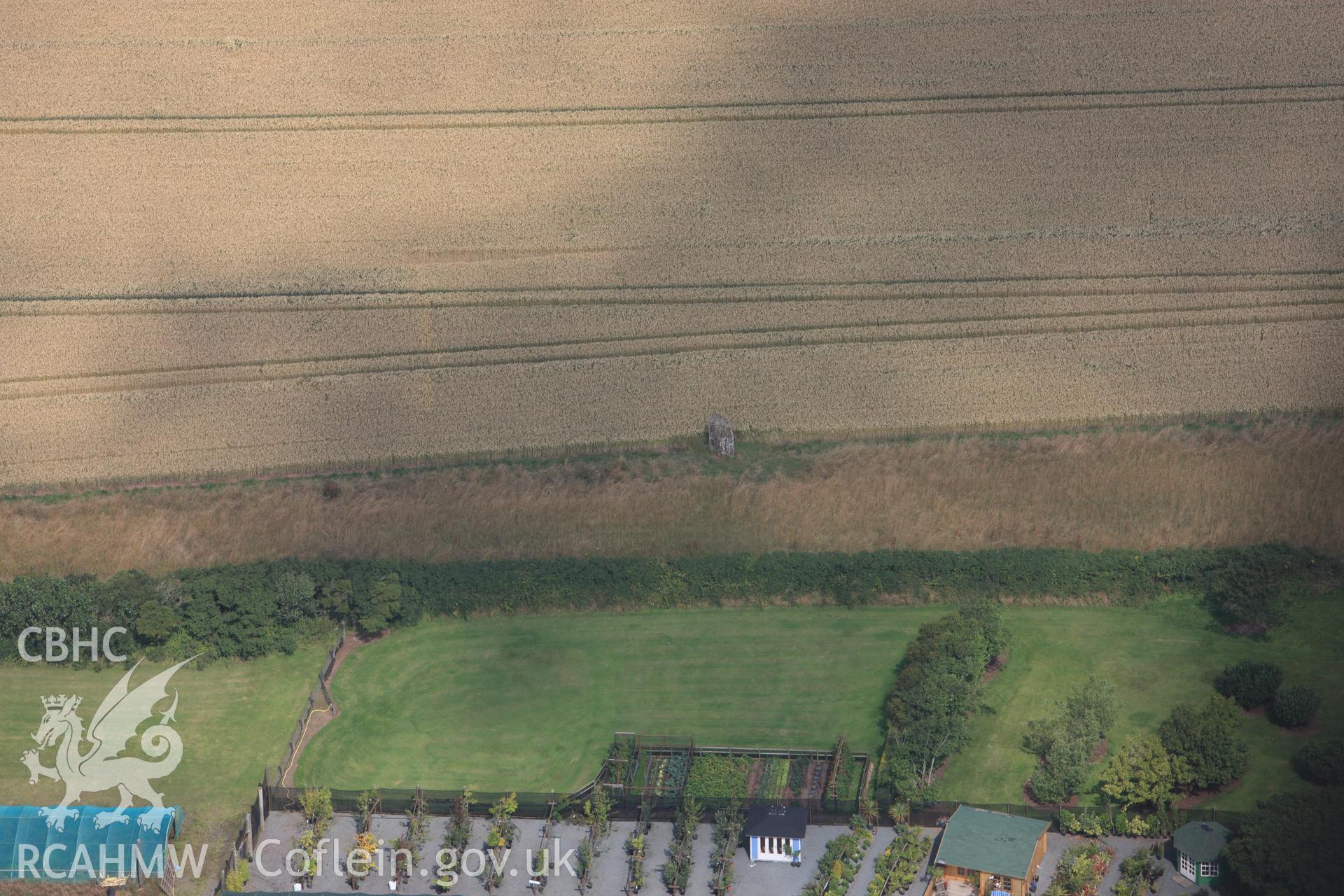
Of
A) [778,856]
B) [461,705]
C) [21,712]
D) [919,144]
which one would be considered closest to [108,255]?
[21,712]

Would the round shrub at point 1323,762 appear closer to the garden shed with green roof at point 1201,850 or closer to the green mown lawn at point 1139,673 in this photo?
the green mown lawn at point 1139,673

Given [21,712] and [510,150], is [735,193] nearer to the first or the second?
[510,150]

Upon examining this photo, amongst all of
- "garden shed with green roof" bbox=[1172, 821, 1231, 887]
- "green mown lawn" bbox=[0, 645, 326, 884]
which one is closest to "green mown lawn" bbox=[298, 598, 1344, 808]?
"green mown lawn" bbox=[0, 645, 326, 884]

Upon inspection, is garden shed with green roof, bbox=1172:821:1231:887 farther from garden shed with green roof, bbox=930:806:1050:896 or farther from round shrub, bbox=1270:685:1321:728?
round shrub, bbox=1270:685:1321:728

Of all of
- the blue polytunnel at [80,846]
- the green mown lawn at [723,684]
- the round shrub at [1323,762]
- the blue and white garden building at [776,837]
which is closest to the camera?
the blue polytunnel at [80,846]

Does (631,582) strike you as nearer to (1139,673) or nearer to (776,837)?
(776,837)

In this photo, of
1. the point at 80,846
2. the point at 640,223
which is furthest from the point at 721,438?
the point at 80,846

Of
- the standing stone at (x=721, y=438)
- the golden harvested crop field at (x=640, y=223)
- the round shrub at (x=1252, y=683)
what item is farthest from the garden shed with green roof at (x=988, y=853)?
the golden harvested crop field at (x=640, y=223)

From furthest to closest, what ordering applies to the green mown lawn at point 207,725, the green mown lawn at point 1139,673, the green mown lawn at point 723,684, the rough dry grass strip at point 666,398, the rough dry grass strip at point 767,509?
1. the rough dry grass strip at point 666,398
2. the rough dry grass strip at point 767,509
3. the green mown lawn at point 723,684
4. the green mown lawn at point 1139,673
5. the green mown lawn at point 207,725
